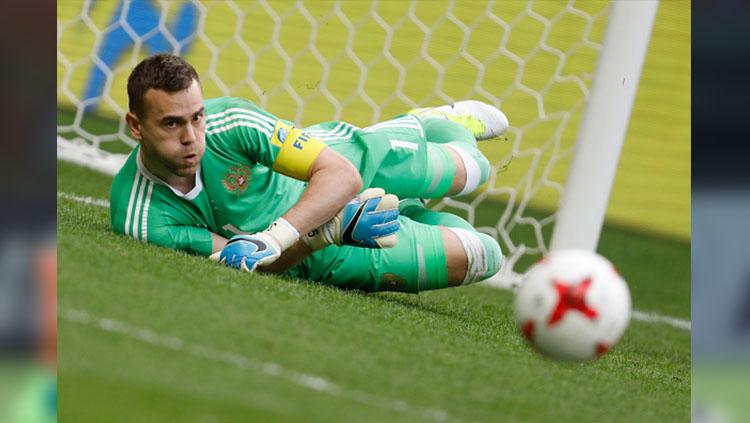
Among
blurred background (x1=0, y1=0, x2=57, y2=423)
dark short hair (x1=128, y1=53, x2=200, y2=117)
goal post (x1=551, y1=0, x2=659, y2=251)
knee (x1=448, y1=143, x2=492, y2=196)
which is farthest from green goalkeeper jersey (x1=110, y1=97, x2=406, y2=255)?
blurred background (x1=0, y1=0, x2=57, y2=423)

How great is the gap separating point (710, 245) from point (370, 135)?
4.01 feet

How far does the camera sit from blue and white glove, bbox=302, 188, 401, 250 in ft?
11.3

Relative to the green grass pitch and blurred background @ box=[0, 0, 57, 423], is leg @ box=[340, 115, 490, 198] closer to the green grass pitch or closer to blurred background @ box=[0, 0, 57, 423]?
the green grass pitch

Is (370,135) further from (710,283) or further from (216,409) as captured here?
(216,409)

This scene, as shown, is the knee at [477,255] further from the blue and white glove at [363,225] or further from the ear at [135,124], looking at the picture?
the ear at [135,124]

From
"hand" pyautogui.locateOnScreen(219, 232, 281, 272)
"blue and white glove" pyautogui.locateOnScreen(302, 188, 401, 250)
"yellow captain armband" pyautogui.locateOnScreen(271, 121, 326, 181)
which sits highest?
"yellow captain armband" pyautogui.locateOnScreen(271, 121, 326, 181)

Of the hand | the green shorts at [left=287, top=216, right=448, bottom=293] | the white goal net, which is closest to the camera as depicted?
the hand

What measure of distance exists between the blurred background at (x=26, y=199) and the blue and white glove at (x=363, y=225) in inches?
58.4

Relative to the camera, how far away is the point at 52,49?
204cm

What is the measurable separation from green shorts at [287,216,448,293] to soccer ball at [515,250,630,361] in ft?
2.76

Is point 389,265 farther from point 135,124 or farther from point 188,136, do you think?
point 135,124

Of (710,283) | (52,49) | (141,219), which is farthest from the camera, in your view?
(141,219)

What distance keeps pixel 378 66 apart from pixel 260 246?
7.84 ft

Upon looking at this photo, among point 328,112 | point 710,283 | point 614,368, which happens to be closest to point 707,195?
point 710,283
